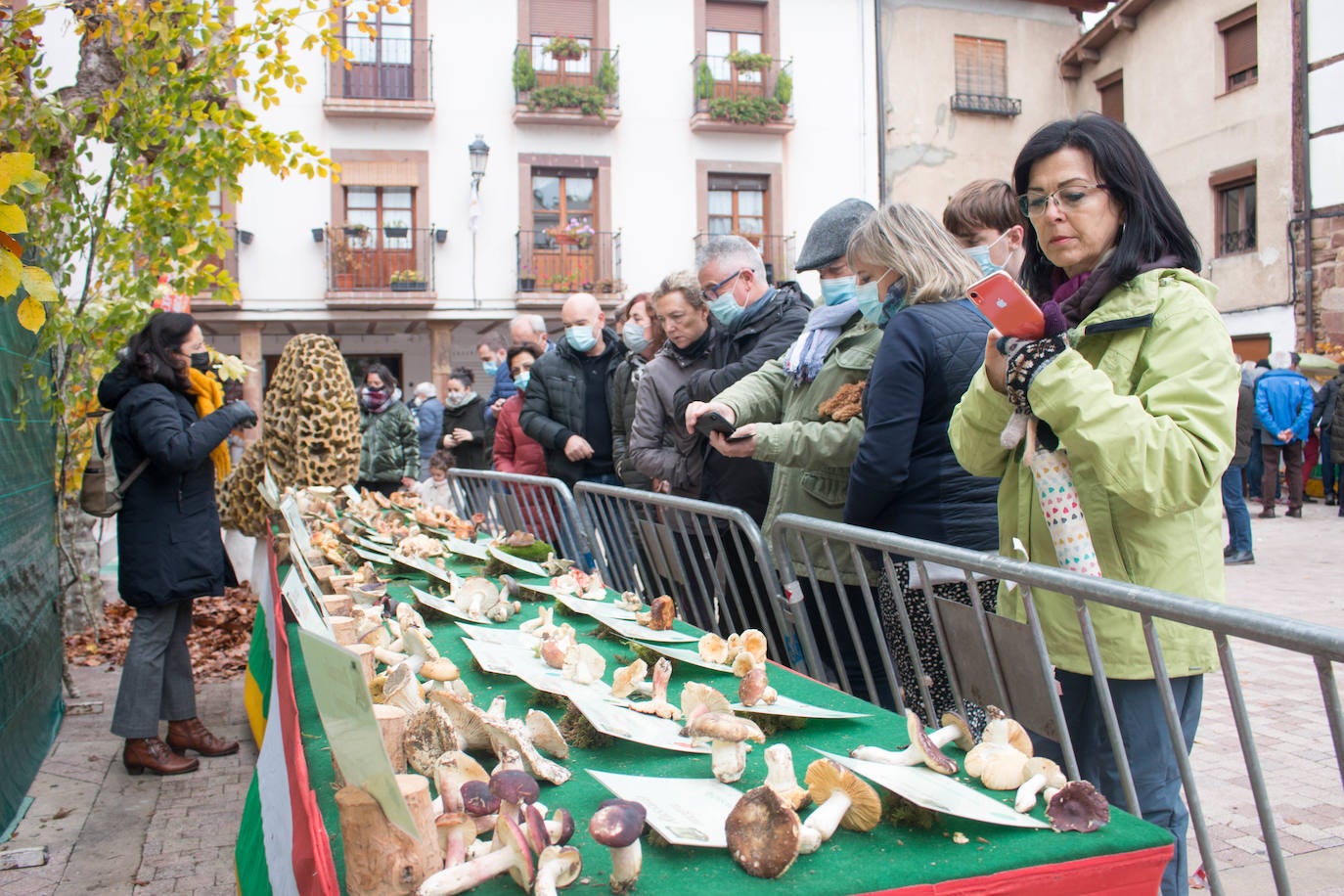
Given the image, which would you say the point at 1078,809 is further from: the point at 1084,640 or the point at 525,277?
the point at 525,277

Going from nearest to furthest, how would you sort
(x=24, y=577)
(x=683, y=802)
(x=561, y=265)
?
(x=683, y=802)
(x=24, y=577)
(x=561, y=265)

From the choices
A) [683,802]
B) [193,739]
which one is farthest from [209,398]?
[683,802]

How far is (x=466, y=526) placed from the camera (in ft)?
13.9

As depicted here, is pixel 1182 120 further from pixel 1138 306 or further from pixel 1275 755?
pixel 1138 306

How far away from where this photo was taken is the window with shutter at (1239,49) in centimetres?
1834

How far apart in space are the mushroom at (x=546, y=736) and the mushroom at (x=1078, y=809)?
0.70 meters

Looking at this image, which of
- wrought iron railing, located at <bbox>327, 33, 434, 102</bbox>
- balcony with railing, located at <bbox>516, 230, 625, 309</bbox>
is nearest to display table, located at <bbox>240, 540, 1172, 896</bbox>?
balcony with railing, located at <bbox>516, 230, 625, 309</bbox>

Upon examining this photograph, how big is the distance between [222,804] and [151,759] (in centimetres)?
53

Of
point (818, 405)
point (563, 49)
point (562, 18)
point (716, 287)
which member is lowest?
point (818, 405)

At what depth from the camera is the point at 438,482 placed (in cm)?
1009

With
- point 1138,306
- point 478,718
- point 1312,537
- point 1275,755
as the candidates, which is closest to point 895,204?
point 1138,306

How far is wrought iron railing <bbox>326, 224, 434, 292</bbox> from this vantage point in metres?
19.8

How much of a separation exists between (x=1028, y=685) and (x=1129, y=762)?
0.92ft

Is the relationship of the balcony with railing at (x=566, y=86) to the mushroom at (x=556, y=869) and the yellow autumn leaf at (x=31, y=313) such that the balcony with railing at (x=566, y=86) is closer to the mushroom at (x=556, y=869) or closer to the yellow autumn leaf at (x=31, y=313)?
the yellow autumn leaf at (x=31, y=313)
